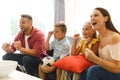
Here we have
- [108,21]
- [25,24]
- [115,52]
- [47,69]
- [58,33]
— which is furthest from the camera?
[25,24]

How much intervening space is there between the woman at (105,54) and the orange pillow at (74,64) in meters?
0.08

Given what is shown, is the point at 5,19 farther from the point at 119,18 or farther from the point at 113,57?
the point at 113,57

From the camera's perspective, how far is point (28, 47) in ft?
10.6

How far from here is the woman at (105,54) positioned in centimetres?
219

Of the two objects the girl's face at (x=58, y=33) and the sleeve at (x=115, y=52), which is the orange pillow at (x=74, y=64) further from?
the girl's face at (x=58, y=33)

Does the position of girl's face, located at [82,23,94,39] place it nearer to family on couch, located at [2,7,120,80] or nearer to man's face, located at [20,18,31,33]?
family on couch, located at [2,7,120,80]

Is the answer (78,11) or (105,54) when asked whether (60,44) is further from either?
(78,11)

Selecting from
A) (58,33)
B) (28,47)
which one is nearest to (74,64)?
(58,33)

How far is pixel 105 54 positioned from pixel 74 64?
0.36m

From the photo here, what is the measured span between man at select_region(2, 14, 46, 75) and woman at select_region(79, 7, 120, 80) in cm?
83

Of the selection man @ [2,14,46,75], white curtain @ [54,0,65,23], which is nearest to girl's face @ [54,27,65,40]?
man @ [2,14,46,75]

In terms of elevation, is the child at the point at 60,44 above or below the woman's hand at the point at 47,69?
above

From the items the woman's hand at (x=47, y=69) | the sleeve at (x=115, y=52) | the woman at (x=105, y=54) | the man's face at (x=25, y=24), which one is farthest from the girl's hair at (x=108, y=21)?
the man's face at (x=25, y=24)

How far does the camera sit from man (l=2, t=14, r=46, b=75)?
9.84ft
